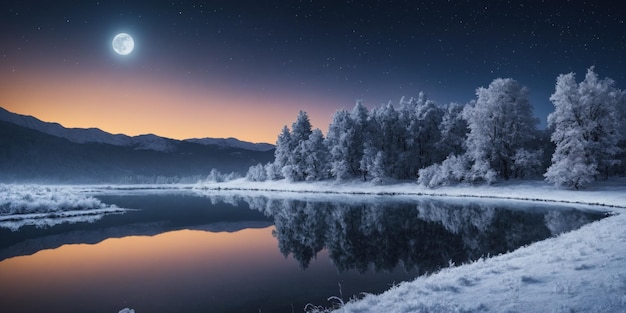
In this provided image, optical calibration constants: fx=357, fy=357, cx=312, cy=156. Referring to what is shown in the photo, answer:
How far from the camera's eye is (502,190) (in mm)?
49406

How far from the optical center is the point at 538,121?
56.3 meters

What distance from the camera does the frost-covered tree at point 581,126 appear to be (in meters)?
43.4

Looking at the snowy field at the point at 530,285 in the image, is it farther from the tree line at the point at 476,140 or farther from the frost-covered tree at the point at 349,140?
the frost-covered tree at the point at 349,140

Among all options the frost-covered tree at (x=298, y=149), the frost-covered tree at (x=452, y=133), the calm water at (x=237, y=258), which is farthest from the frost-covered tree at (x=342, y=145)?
the calm water at (x=237, y=258)

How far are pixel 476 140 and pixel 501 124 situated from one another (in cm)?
469

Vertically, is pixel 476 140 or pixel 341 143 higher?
Answer: pixel 341 143

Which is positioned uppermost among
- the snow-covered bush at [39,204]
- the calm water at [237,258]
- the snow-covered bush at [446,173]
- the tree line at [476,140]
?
the tree line at [476,140]

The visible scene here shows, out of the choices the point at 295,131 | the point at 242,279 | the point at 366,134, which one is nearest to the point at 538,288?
the point at 242,279

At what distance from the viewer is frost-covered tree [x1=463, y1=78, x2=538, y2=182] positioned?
55062mm

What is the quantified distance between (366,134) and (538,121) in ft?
101

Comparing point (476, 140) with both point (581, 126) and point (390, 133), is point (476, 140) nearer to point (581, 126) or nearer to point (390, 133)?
point (581, 126)

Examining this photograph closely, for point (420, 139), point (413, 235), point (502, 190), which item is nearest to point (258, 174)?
point (420, 139)

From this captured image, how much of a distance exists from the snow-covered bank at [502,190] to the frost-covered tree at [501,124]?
147 inches

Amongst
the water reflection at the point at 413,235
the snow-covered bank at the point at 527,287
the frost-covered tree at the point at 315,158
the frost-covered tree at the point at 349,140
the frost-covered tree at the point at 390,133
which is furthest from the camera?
the frost-covered tree at the point at 315,158
